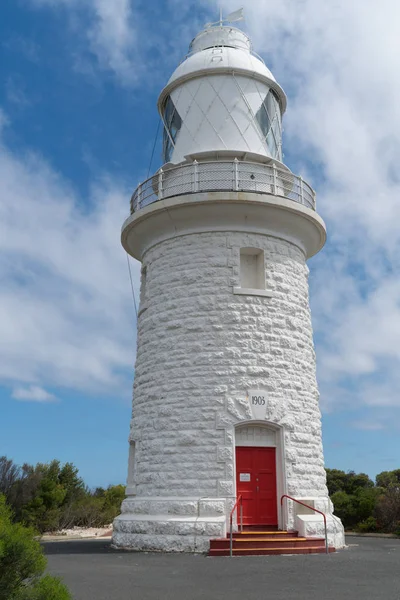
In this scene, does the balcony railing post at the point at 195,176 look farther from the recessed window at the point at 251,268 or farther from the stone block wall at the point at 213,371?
the recessed window at the point at 251,268

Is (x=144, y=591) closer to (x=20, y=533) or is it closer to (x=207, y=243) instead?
(x=20, y=533)

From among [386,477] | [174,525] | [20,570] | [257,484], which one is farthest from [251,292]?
[386,477]

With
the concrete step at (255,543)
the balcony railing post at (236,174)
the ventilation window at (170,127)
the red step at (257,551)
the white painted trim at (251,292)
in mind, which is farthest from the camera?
the ventilation window at (170,127)

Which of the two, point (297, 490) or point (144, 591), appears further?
point (297, 490)

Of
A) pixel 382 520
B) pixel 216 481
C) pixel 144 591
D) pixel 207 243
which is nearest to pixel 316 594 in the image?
pixel 144 591

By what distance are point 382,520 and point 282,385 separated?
378 inches

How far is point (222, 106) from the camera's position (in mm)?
16203

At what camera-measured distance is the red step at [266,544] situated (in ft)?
38.7

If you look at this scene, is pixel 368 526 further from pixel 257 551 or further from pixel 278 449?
pixel 257 551

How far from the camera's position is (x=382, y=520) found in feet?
67.7

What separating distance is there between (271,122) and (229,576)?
12.1 m

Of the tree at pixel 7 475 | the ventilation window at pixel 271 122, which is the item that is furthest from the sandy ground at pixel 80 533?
the ventilation window at pixel 271 122

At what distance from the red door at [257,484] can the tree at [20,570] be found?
28.5ft

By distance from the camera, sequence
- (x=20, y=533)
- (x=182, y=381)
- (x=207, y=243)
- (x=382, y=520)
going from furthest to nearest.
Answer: (x=382, y=520) < (x=207, y=243) < (x=182, y=381) < (x=20, y=533)
